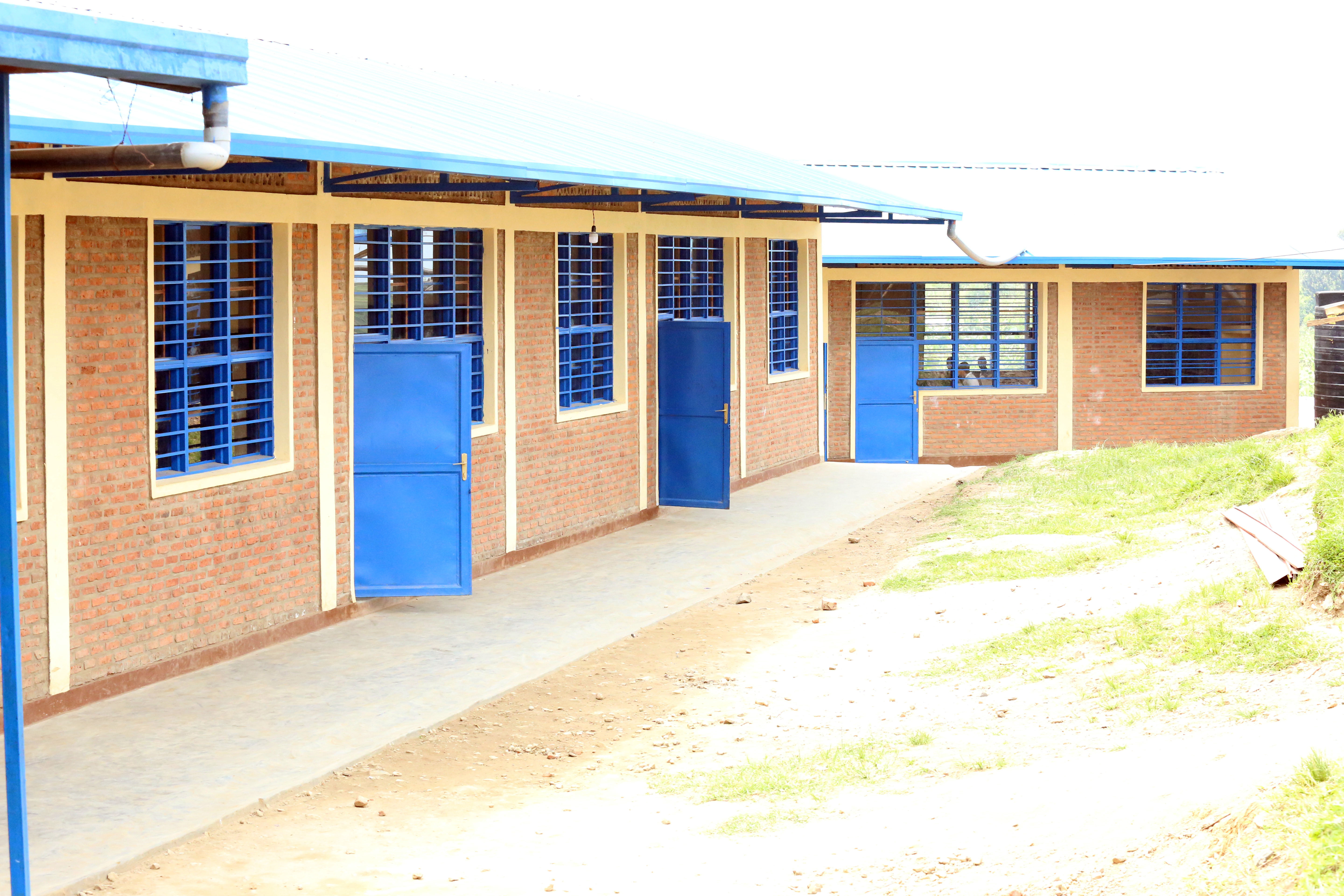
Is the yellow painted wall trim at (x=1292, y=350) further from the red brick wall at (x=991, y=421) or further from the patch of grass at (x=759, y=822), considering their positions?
the patch of grass at (x=759, y=822)

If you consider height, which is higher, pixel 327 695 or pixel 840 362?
pixel 840 362

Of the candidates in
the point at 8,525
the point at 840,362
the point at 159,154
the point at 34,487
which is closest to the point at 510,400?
the point at 34,487

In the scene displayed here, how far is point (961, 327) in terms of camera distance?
24.3 meters

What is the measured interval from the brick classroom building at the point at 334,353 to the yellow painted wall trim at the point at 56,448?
2 centimetres

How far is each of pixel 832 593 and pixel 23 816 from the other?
8.09 metres

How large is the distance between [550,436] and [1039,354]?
12.8 meters

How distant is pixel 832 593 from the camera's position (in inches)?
492

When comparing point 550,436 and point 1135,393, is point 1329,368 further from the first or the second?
point 550,436

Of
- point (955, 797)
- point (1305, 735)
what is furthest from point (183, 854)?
point (1305, 735)

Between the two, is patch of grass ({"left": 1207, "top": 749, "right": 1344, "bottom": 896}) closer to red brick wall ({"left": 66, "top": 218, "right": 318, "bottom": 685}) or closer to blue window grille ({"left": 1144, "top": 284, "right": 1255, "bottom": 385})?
red brick wall ({"left": 66, "top": 218, "right": 318, "bottom": 685})

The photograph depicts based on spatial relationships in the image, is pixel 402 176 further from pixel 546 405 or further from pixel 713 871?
pixel 713 871

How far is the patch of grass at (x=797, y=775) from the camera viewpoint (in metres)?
7.30

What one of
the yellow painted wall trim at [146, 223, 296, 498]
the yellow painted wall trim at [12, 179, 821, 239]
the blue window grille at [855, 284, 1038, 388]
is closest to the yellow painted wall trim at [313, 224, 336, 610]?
the yellow painted wall trim at [146, 223, 296, 498]

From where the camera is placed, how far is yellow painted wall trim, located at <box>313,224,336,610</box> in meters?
10.5
